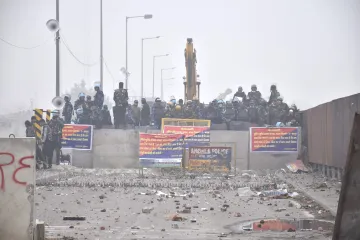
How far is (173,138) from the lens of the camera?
21031 millimetres

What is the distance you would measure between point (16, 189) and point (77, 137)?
645 inches

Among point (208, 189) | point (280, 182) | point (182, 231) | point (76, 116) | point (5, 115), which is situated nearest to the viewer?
point (182, 231)

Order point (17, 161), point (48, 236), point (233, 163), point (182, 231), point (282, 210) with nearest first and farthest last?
1. point (17, 161)
2. point (48, 236)
3. point (182, 231)
4. point (282, 210)
5. point (233, 163)

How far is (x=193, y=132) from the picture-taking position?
22781 mm

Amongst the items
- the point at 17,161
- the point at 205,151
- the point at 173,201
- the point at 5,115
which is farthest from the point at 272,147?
the point at 5,115

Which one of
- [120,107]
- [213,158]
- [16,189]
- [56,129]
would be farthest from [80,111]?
[16,189]

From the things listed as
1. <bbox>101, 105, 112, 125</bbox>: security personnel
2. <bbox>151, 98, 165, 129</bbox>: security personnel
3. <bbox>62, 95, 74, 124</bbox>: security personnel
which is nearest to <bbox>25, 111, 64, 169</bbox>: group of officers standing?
<bbox>101, 105, 112, 125</bbox>: security personnel

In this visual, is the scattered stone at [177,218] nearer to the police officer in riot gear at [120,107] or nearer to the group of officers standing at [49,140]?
the group of officers standing at [49,140]

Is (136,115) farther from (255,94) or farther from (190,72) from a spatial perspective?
(190,72)

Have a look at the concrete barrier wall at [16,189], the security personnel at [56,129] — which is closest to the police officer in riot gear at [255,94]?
the security personnel at [56,129]

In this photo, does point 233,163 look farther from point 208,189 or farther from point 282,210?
point 282,210

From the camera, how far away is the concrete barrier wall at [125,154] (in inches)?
900

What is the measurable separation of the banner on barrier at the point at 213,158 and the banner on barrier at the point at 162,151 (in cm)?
82

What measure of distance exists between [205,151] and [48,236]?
12158 mm
